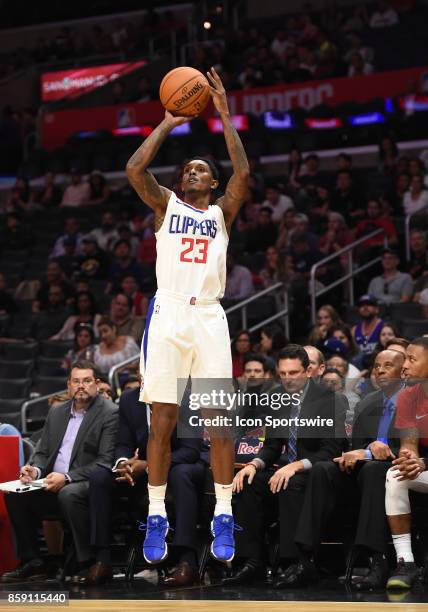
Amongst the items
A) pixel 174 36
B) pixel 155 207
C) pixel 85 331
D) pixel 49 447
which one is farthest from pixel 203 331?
pixel 174 36

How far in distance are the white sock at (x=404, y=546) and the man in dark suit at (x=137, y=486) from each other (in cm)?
130

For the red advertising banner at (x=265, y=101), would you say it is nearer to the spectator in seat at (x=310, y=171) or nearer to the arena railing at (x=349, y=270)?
the spectator in seat at (x=310, y=171)

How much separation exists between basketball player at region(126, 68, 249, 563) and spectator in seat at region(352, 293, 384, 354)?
4.32 meters

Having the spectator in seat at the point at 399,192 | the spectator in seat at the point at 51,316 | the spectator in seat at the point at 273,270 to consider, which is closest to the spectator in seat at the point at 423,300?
the spectator in seat at the point at 273,270

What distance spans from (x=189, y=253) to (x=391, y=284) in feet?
19.0

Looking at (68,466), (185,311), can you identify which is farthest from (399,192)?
(185,311)

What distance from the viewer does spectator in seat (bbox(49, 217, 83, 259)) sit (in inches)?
618

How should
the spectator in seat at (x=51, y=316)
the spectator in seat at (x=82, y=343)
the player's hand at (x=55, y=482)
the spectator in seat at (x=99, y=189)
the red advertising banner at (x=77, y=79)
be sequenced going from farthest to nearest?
1. the red advertising banner at (x=77, y=79)
2. the spectator in seat at (x=99, y=189)
3. the spectator in seat at (x=51, y=316)
4. the spectator in seat at (x=82, y=343)
5. the player's hand at (x=55, y=482)

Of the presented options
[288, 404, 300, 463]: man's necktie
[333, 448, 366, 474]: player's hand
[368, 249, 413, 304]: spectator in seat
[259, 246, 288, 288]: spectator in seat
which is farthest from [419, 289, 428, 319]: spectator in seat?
[333, 448, 366, 474]: player's hand

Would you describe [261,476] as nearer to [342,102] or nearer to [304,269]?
[304,269]

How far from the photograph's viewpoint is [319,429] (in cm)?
748

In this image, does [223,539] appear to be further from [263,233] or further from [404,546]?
[263,233]

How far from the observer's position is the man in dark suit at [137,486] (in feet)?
24.2

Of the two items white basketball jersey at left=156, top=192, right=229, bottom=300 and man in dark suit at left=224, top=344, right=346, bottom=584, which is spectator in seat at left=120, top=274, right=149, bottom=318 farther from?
white basketball jersey at left=156, top=192, right=229, bottom=300
